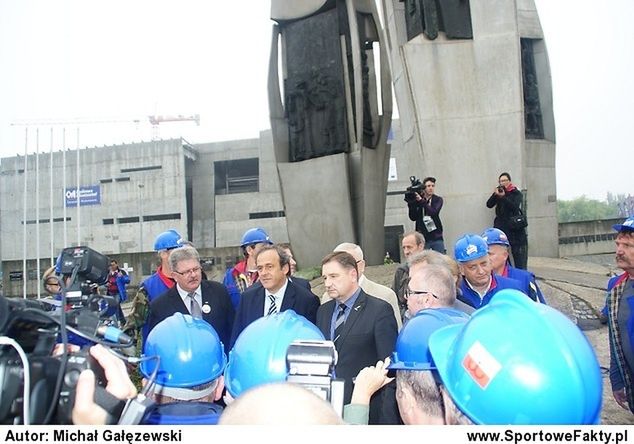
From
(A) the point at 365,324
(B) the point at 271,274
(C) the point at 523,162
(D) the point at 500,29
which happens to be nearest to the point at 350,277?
(A) the point at 365,324

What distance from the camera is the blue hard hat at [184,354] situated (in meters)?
1.96

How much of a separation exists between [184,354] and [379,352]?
1.12 meters

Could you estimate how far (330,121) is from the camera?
11.0 metres

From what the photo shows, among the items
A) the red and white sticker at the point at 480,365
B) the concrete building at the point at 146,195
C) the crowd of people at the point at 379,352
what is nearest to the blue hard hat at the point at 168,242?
the crowd of people at the point at 379,352

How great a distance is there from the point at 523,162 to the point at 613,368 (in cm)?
686

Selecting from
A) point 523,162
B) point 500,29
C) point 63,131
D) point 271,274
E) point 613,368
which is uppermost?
point 63,131

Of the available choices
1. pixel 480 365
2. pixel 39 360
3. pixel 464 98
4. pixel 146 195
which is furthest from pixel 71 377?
pixel 146 195

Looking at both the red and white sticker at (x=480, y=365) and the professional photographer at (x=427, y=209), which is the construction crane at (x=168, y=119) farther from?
the red and white sticker at (x=480, y=365)

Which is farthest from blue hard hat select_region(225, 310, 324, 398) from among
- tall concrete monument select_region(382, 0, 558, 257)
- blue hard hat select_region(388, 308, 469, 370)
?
tall concrete monument select_region(382, 0, 558, 257)

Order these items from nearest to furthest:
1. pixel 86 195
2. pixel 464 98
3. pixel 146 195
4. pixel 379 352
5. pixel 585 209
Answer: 1. pixel 379 352
2. pixel 464 98
3. pixel 146 195
4. pixel 86 195
5. pixel 585 209

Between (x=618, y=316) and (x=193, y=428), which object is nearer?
(x=193, y=428)

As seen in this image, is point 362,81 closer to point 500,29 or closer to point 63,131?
point 500,29

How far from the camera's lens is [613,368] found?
3.17 m

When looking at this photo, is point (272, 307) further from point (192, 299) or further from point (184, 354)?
point (184, 354)
